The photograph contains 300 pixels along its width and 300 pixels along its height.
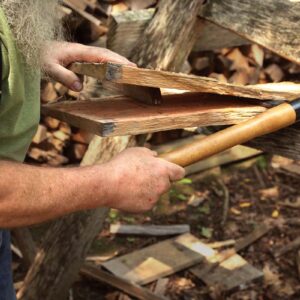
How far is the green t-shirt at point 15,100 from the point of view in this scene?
5.04 feet

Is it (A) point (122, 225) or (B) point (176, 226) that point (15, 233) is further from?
(B) point (176, 226)

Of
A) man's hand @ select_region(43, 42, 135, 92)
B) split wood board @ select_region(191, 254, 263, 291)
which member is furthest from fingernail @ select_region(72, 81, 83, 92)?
split wood board @ select_region(191, 254, 263, 291)

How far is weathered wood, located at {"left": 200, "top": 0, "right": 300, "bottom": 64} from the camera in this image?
2229mm

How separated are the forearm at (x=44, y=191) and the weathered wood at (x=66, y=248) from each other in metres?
0.97

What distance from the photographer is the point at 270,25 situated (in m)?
2.32

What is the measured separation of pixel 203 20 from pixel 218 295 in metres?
1.98

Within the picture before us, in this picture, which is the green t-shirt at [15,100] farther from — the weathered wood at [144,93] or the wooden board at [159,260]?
the wooden board at [159,260]

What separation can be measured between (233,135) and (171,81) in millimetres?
284

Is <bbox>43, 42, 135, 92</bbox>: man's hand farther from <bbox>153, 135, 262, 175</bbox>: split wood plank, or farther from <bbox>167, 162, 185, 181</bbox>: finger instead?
<bbox>153, 135, 262, 175</bbox>: split wood plank

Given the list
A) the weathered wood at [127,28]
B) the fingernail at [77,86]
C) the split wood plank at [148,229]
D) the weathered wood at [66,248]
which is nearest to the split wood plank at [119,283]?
the split wood plank at [148,229]

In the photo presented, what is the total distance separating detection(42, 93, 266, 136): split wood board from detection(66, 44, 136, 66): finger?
6.8 inches

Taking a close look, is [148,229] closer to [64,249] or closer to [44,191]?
[64,249]

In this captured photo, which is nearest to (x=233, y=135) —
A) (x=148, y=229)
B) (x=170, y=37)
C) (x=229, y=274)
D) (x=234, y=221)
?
(x=170, y=37)

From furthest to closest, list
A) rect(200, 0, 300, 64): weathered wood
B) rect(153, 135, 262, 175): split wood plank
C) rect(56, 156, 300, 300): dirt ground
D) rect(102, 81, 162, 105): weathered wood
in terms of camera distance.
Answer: rect(153, 135, 262, 175): split wood plank < rect(56, 156, 300, 300): dirt ground < rect(200, 0, 300, 64): weathered wood < rect(102, 81, 162, 105): weathered wood
